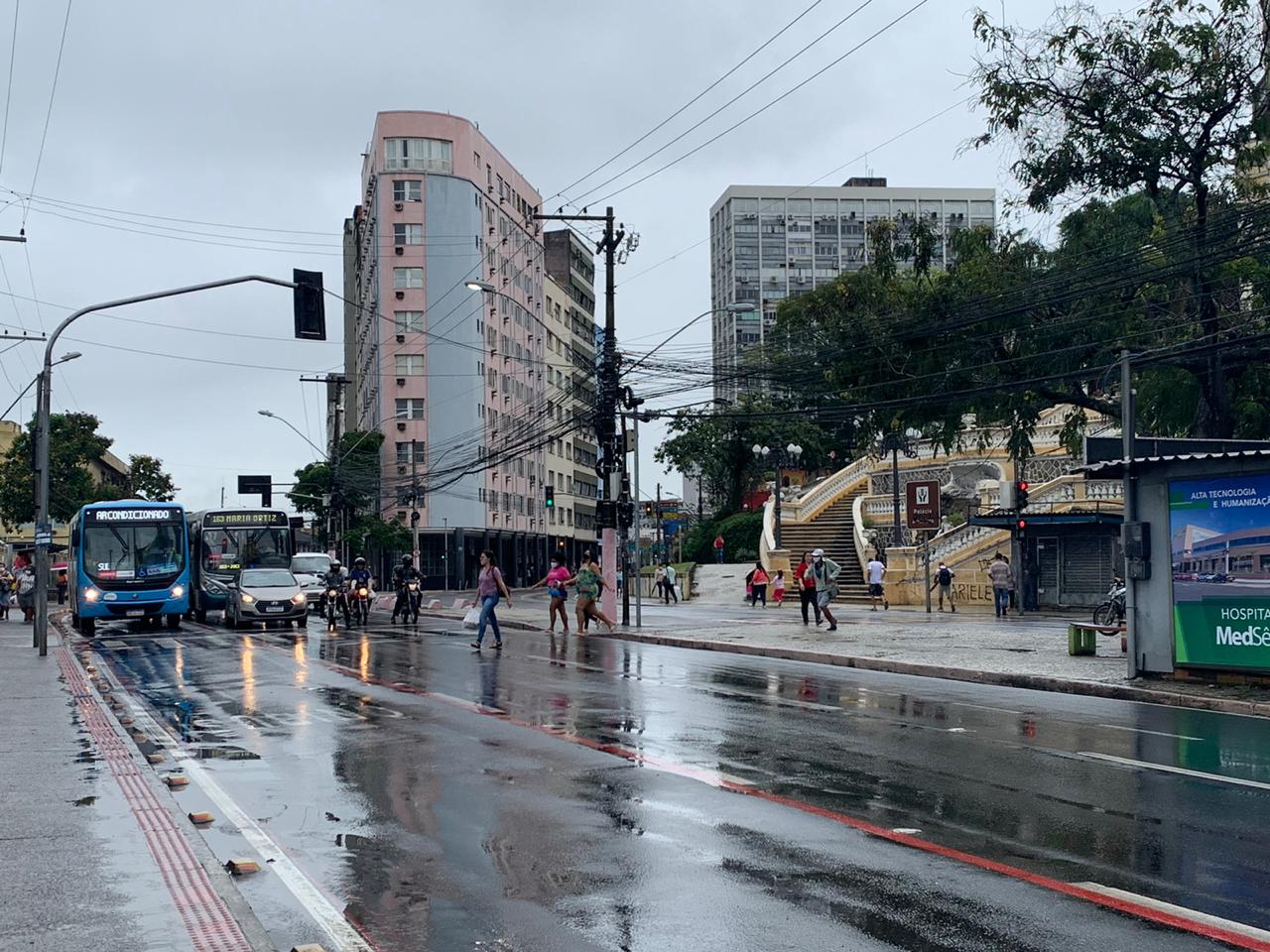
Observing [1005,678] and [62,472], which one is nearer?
[1005,678]

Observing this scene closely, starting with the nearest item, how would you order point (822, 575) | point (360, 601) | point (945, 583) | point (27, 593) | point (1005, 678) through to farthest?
point (1005, 678) < point (822, 575) < point (360, 601) < point (945, 583) < point (27, 593)

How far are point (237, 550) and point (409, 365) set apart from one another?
137 ft

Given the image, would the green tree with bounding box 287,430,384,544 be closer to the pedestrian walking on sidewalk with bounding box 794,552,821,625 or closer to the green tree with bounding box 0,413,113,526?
the green tree with bounding box 0,413,113,526

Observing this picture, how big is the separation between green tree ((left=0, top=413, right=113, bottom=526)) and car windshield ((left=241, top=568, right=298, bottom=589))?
48226 millimetres

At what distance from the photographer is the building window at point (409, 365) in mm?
79562

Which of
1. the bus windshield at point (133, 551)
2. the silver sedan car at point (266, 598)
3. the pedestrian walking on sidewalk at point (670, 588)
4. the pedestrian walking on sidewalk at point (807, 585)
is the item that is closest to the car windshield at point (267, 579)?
the silver sedan car at point (266, 598)

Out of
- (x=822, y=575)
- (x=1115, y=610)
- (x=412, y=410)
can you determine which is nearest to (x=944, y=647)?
(x=1115, y=610)

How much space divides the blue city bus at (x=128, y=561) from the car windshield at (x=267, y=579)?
1554mm

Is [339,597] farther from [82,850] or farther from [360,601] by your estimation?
[82,850]

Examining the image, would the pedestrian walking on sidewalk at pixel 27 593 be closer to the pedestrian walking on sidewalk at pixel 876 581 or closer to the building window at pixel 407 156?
the pedestrian walking on sidewalk at pixel 876 581

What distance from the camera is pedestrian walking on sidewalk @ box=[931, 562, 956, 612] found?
129ft

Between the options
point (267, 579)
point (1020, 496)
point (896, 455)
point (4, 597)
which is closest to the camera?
point (267, 579)

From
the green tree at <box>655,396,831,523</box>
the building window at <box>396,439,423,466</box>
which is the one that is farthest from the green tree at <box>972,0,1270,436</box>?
the building window at <box>396,439,423,466</box>

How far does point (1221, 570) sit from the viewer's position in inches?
666
